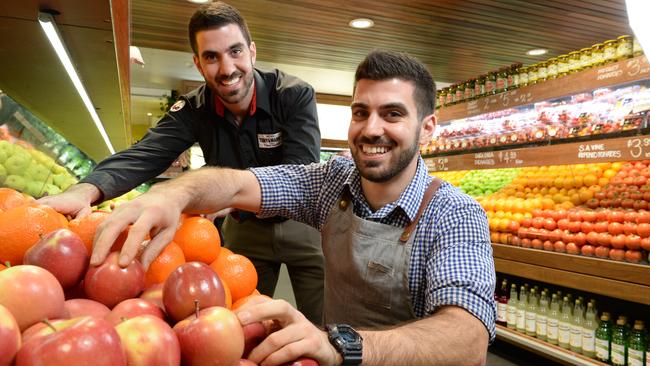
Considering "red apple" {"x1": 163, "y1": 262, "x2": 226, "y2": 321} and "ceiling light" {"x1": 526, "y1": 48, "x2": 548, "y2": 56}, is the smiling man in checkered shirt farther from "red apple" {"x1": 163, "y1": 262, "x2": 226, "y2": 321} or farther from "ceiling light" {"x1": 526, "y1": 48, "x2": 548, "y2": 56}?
"ceiling light" {"x1": 526, "y1": 48, "x2": 548, "y2": 56}

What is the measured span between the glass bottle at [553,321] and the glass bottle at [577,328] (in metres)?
0.12

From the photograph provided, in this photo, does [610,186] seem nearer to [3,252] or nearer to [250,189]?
[250,189]

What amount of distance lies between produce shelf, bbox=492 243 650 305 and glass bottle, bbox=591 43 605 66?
150 cm

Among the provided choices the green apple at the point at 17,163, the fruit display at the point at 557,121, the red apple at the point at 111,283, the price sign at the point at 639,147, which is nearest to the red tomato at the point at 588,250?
the price sign at the point at 639,147

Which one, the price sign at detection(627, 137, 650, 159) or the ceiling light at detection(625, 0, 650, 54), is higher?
the ceiling light at detection(625, 0, 650, 54)

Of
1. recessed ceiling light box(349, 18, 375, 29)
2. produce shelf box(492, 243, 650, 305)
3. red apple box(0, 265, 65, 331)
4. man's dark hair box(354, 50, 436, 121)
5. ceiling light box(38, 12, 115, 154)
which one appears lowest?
produce shelf box(492, 243, 650, 305)

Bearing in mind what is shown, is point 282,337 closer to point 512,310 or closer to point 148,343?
point 148,343

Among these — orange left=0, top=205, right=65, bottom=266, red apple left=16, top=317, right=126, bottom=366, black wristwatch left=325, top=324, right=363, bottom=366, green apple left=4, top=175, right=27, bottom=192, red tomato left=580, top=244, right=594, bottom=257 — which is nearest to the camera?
red apple left=16, top=317, right=126, bottom=366

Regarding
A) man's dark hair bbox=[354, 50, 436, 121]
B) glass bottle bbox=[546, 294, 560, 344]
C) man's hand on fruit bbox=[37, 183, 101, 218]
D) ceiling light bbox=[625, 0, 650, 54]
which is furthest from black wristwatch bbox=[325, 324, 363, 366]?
glass bottle bbox=[546, 294, 560, 344]

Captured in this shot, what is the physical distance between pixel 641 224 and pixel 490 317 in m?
2.22

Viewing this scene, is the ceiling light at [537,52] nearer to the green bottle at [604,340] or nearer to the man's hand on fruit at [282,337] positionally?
the green bottle at [604,340]

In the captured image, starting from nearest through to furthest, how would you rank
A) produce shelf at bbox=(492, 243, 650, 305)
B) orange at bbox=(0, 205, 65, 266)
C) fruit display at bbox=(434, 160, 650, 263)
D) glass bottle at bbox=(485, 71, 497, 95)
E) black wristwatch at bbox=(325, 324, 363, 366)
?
1. black wristwatch at bbox=(325, 324, 363, 366)
2. orange at bbox=(0, 205, 65, 266)
3. produce shelf at bbox=(492, 243, 650, 305)
4. fruit display at bbox=(434, 160, 650, 263)
5. glass bottle at bbox=(485, 71, 497, 95)

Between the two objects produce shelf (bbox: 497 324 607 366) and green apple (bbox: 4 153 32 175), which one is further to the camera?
produce shelf (bbox: 497 324 607 366)

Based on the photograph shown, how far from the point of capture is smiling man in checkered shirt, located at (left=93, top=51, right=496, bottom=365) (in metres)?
1.07
